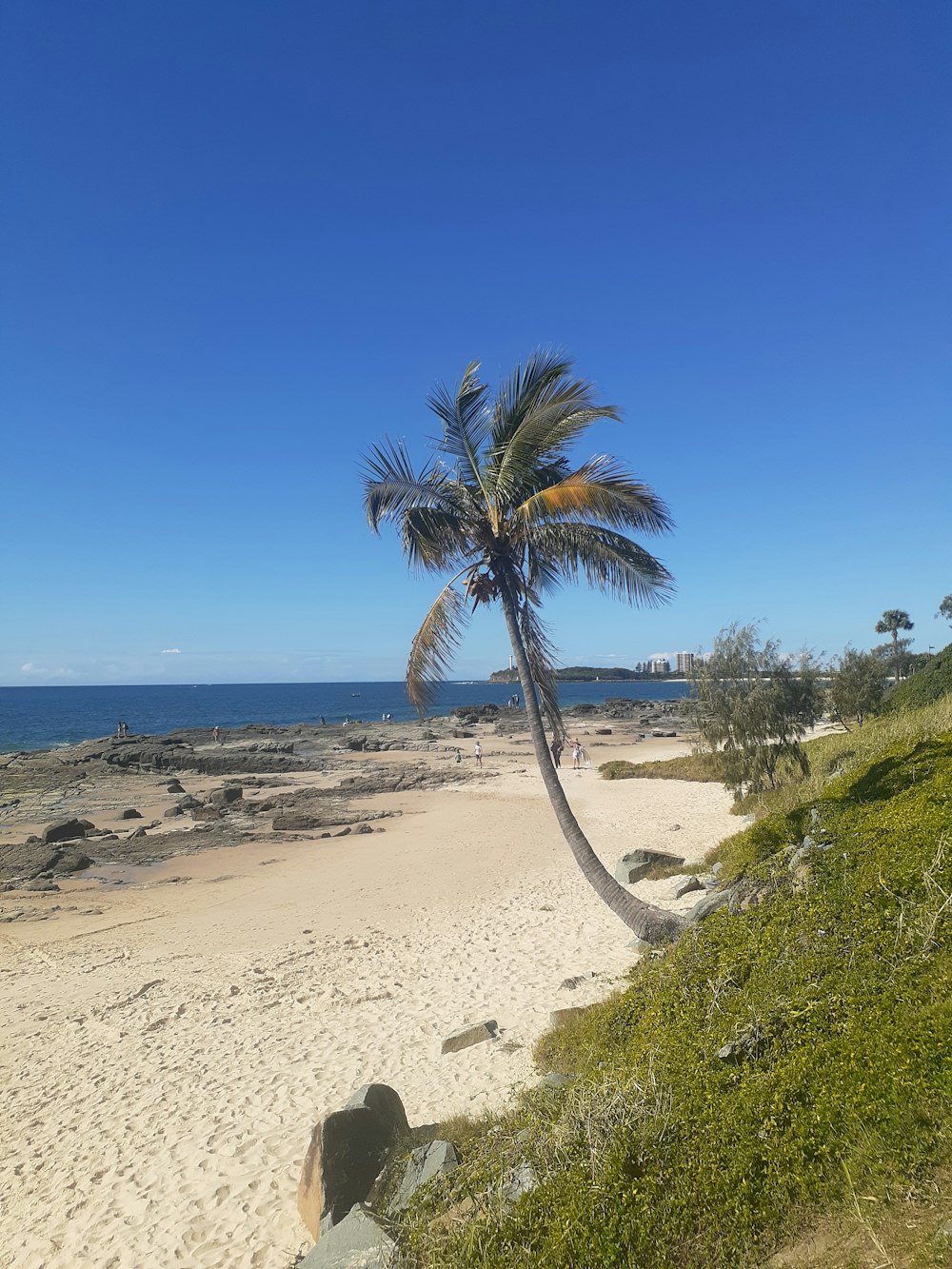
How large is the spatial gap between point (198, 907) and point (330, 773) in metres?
25.2

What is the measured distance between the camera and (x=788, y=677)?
17.7 metres

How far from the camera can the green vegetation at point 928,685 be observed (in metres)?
20.8

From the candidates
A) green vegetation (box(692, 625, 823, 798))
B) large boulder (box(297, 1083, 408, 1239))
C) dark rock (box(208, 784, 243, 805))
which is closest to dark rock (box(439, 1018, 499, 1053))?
large boulder (box(297, 1083, 408, 1239))

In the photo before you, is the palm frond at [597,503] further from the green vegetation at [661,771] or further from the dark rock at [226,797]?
the dark rock at [226,797]

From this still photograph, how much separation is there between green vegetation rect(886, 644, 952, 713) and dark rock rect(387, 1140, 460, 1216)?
63.1ft

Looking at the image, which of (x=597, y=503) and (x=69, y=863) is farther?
(x=69, y=863)

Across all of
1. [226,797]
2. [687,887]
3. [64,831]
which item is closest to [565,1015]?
[687,887]

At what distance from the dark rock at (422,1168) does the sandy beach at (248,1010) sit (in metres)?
1.08

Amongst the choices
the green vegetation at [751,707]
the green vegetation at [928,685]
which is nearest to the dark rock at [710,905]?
the green vegetation at [751,707]

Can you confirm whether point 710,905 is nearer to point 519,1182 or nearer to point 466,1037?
point 466,1037

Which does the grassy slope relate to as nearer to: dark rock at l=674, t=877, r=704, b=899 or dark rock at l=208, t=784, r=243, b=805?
dark rock at l=674, t=877, r=704, b=899

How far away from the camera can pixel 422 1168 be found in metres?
5.15

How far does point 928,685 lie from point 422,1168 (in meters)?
22.5

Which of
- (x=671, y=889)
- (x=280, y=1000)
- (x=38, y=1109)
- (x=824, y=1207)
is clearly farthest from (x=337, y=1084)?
(x=671, y=889)
